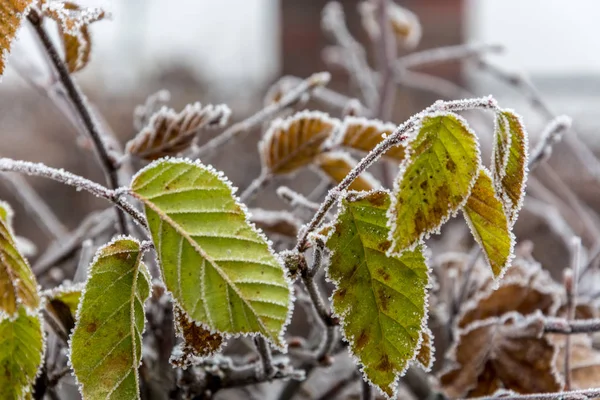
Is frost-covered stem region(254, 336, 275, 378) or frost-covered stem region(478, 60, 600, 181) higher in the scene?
frost-covered stem region(478, 60, 600, 181)

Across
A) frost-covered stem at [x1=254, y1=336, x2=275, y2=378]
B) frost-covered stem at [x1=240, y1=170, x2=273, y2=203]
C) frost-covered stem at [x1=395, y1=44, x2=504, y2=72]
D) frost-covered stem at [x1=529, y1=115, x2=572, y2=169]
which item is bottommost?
frost-covered stem at [x1=254, y1=336, x2=275, y2=378]

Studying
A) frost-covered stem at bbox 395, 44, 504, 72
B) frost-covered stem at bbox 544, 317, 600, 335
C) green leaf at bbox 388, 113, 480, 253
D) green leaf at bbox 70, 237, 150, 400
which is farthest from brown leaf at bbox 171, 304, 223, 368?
frost-covered stem at bbox 395, 44, 504, 72

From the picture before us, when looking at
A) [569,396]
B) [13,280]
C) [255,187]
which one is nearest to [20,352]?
[13,280]

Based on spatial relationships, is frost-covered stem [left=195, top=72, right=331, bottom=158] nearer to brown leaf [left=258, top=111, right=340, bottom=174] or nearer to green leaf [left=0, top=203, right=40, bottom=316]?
brown leaf [left=258, top=111, right=340, bottom=174]

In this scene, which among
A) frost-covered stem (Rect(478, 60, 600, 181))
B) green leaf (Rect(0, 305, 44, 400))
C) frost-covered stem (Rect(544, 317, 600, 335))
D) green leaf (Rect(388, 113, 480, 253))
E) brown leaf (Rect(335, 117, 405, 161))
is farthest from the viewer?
frost-covered stem (Rect(478, 60, 600, 181))

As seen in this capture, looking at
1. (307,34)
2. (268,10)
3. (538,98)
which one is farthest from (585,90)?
(538,98)

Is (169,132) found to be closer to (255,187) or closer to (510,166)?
(255,187)

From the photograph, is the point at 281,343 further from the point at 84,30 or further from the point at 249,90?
the point at 249,90
